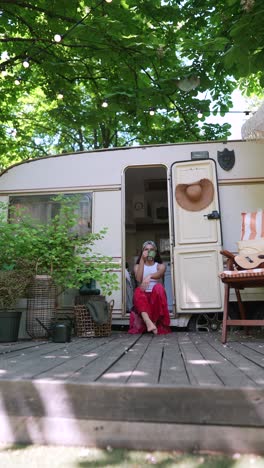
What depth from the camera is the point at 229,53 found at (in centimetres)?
300

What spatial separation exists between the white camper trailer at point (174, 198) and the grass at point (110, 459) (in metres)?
3.41

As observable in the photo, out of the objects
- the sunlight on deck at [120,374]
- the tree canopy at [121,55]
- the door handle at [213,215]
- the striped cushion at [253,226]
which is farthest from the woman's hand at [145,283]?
the sunlight on deck at [120,374]

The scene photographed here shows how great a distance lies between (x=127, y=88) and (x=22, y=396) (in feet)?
14.3

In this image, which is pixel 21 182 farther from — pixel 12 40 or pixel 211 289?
pixel 211 289

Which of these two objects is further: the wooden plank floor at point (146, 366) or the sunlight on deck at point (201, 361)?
the sunlight on deck at point (201, 361)

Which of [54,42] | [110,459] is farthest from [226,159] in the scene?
[110,459]

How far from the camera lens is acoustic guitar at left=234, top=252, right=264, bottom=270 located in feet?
12.3

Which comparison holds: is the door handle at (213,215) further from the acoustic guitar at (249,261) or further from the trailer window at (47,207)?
the trailer window at (47,207)

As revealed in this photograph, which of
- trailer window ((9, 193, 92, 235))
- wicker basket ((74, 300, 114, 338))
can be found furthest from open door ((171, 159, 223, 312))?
trailer window ((9, 193, 92, 235))

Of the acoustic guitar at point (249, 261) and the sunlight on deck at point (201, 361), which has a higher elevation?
the acoustic guitar at point (249, 261)

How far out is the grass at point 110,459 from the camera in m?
1.20

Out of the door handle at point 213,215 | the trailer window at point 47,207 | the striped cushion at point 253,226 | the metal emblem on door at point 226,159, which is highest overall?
the metal emblem on door at point 226,159

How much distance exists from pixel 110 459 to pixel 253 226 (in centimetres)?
346

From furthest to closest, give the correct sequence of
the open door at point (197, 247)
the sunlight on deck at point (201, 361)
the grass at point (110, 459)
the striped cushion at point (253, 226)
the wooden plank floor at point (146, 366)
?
1. the open door at point (197, 247)
2. the striped cushion at point (253, 226)
3. the sunlight on deck at point (201, 361)
4. the wooden plank floor at point (146, 366)
5. the grass at point (110, 459)
